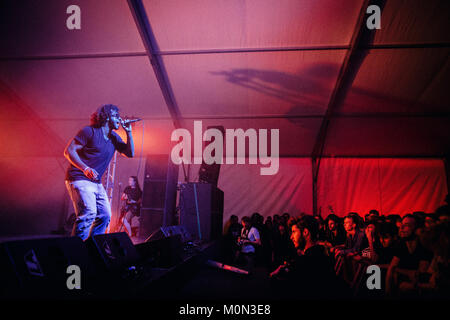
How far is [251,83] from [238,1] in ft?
5.84

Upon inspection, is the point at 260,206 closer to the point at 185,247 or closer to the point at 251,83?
the point at 251,83

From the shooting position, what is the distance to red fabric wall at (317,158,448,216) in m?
7.75

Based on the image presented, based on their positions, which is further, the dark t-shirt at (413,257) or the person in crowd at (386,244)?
the person in crowd at (386,244)

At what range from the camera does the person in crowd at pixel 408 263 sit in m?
3.06

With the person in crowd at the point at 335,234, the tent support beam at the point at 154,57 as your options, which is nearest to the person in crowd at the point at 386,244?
the person in crowd at the point at 335,234

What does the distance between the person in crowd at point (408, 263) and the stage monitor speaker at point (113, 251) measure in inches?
117

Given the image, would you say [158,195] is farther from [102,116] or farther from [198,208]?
[102,116]

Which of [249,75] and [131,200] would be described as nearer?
[249,75]

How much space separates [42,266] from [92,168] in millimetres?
1195

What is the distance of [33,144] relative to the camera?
7.77 m

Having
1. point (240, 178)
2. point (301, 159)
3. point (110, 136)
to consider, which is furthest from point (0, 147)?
point (301, 159)

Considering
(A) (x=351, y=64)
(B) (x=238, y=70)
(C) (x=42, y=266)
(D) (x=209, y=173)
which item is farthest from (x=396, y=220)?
(C) (x=42, y=266)

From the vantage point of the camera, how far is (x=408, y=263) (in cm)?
318

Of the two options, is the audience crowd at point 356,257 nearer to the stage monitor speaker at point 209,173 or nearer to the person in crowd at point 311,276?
the person in crowd at point 311,276
